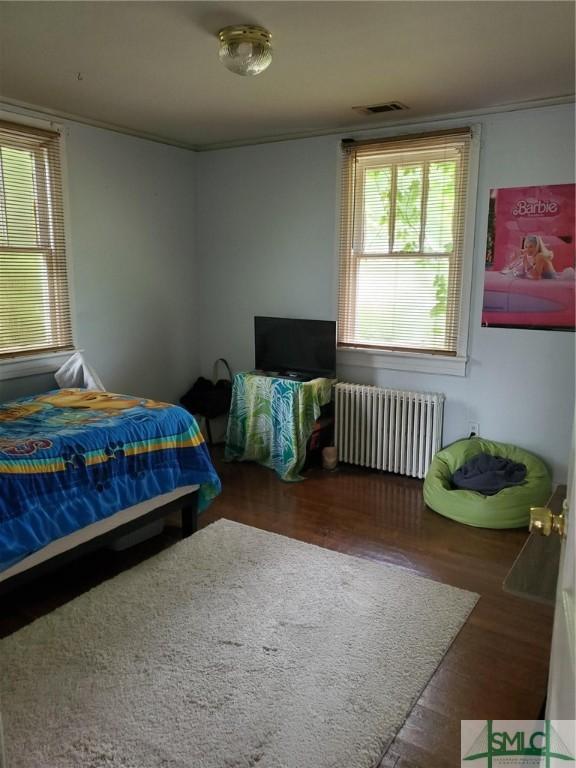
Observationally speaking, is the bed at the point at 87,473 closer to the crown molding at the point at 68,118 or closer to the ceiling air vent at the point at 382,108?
the crown molding at the point at 68,118

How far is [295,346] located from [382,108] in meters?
1.76

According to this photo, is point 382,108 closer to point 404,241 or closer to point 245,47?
point 404,241

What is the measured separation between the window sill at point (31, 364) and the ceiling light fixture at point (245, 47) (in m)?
2.26

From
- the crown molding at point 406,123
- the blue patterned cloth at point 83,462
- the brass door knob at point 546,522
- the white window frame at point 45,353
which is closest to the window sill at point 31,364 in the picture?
the white window frame at point 45,353

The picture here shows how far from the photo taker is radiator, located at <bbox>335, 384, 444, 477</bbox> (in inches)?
163

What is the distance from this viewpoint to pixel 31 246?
3869 millimetres

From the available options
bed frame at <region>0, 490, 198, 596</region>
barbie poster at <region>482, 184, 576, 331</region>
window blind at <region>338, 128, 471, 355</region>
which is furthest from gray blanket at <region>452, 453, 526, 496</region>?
bed frame at <region>0, 490, 198, 596</region>

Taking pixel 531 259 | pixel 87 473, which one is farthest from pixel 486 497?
pixel 87 473

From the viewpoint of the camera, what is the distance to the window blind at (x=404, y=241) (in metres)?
4.02

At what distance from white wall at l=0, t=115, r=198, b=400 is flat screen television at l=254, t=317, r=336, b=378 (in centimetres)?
83

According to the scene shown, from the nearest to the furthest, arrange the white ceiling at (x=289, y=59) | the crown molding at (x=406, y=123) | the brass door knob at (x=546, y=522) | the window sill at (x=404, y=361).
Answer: the brass door knob at (x=546, y=522)
the white ceiling at (x=289, y=59)
the crown molding at (x=406, y=123)
the window sill at (x=404, y=361)

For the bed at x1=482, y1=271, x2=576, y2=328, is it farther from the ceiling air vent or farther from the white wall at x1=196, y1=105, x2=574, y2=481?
the ceiling air vent

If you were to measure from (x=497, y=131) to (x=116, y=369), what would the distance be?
3.17 meters

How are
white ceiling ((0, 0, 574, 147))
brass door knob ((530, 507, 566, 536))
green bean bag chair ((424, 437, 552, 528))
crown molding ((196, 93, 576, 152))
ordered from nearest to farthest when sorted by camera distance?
1. brass door knob ((530, 507, 566, 536))
2. white ceiling ((0, 0, 574, 147))
3. green bean bag chair ((424, 437, 552, 528))
4. crown molding ((196, 93, 576, 152))
